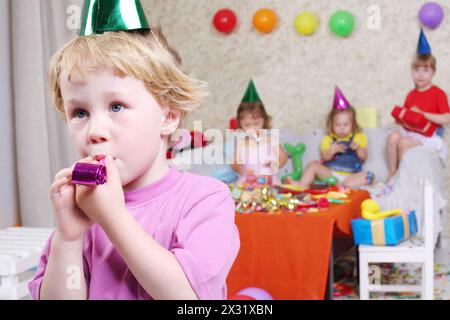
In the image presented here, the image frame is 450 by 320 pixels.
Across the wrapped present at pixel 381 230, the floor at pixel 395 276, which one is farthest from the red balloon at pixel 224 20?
the wrapped present at pixel 381 230

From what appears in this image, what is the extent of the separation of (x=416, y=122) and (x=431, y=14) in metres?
0.44

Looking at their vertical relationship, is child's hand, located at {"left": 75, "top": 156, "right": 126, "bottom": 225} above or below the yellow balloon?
below

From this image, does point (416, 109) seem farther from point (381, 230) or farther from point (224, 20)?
point (381, 230)

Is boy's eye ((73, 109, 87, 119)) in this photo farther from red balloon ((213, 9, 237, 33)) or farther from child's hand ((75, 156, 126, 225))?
red balloon ((213, 9, 237, 33))

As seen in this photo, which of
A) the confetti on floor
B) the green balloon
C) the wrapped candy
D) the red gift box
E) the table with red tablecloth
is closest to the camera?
Answer: the wrapped candy

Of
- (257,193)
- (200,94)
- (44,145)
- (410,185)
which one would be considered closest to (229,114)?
(410,185)

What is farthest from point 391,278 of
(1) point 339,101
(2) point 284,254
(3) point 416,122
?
(1) point 339,101

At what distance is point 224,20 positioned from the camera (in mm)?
2727

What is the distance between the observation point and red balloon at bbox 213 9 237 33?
273 cm

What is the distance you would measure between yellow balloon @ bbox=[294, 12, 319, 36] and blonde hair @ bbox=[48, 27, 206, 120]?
2403 mm

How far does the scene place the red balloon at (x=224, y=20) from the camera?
Result: 2730 mm

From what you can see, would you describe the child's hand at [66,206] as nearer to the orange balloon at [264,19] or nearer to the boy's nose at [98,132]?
the boy's nose at [98,132]

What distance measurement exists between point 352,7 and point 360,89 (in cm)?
33

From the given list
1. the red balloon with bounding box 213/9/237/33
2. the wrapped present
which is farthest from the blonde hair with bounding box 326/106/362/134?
the wrapped present
